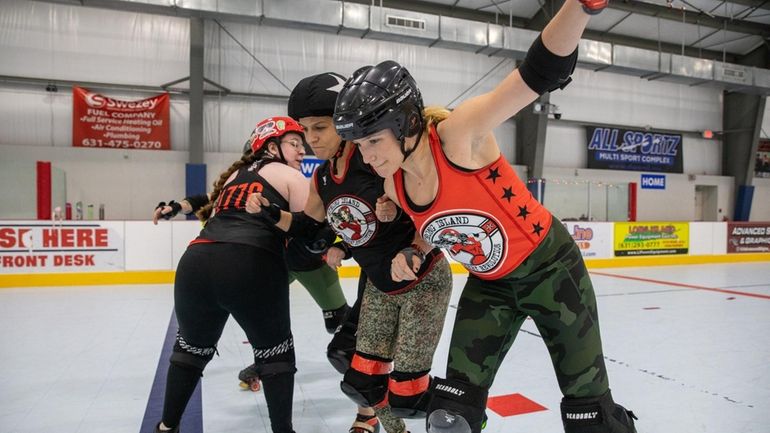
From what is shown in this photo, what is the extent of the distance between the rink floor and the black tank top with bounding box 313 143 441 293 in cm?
99

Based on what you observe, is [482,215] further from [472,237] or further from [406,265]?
[406,265]

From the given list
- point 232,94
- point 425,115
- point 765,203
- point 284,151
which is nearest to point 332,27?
point 232,94

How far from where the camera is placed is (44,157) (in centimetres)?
1093

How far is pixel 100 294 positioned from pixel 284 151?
5636 millimetres

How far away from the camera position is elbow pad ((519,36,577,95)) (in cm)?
121

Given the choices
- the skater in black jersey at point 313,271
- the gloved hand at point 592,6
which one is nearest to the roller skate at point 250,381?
the skater in black jersey at point 313,271

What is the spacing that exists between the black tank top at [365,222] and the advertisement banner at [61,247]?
6752 millimetres

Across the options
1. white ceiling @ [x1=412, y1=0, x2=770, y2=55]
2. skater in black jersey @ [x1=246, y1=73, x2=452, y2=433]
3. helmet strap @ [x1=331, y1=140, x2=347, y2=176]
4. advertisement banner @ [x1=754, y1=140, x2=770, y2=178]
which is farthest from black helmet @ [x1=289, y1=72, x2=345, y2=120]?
advertisement banner @ [x1=754, y1=140, x2=770, y2=178]

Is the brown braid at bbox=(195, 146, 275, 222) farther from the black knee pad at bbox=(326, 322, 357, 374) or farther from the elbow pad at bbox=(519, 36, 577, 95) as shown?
the elbow pad at bbox=(519, 36, 577, 95)

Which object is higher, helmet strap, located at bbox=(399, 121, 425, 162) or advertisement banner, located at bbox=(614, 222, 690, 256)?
helmet strap, located at bbox=(399, 121, 425, 162)

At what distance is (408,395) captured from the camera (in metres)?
1.81

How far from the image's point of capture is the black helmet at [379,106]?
53.0 inches

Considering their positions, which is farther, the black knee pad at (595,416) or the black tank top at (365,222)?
the black tank top at (365,222)

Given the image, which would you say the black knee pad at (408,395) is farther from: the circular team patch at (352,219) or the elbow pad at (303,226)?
the elbow pad at (303,226)
